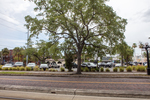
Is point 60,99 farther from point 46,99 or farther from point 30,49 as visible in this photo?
point 30,49

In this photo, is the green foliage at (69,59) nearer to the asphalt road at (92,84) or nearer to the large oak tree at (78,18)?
the large oak tree at (78,18)

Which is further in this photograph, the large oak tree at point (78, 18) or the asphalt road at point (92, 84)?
the large oak tree at point (78, 18)

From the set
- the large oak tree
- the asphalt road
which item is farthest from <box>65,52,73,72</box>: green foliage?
the asphalt road

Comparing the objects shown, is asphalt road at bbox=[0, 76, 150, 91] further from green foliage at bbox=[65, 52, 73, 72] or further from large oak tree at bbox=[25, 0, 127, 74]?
green foliage at bbox=[65, 52, 73, 72]

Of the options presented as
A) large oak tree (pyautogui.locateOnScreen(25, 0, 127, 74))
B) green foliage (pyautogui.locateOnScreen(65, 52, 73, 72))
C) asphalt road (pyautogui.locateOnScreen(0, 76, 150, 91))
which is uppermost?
large oak tree (pyautogui.locateOnScreen(25, 0, 127, 74))

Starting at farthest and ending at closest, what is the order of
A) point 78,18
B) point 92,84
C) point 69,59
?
1. point 69,59
2. point 78,18
3. point 92,84

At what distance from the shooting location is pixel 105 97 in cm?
555

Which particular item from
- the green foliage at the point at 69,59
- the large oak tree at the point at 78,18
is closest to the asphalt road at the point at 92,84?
the large oak tree at the point at 78,18

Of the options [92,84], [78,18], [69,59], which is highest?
[78,18]

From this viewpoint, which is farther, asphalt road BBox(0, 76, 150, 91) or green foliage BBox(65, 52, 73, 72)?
green foliage BBox(65, 52, 73, 72)

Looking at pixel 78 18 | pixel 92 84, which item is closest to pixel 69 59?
pixel 78 18

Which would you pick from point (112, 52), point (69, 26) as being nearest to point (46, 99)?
point (69, 26)

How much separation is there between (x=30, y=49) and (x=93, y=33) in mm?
25501

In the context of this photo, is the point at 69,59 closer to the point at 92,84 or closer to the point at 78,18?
the point at 78,18
